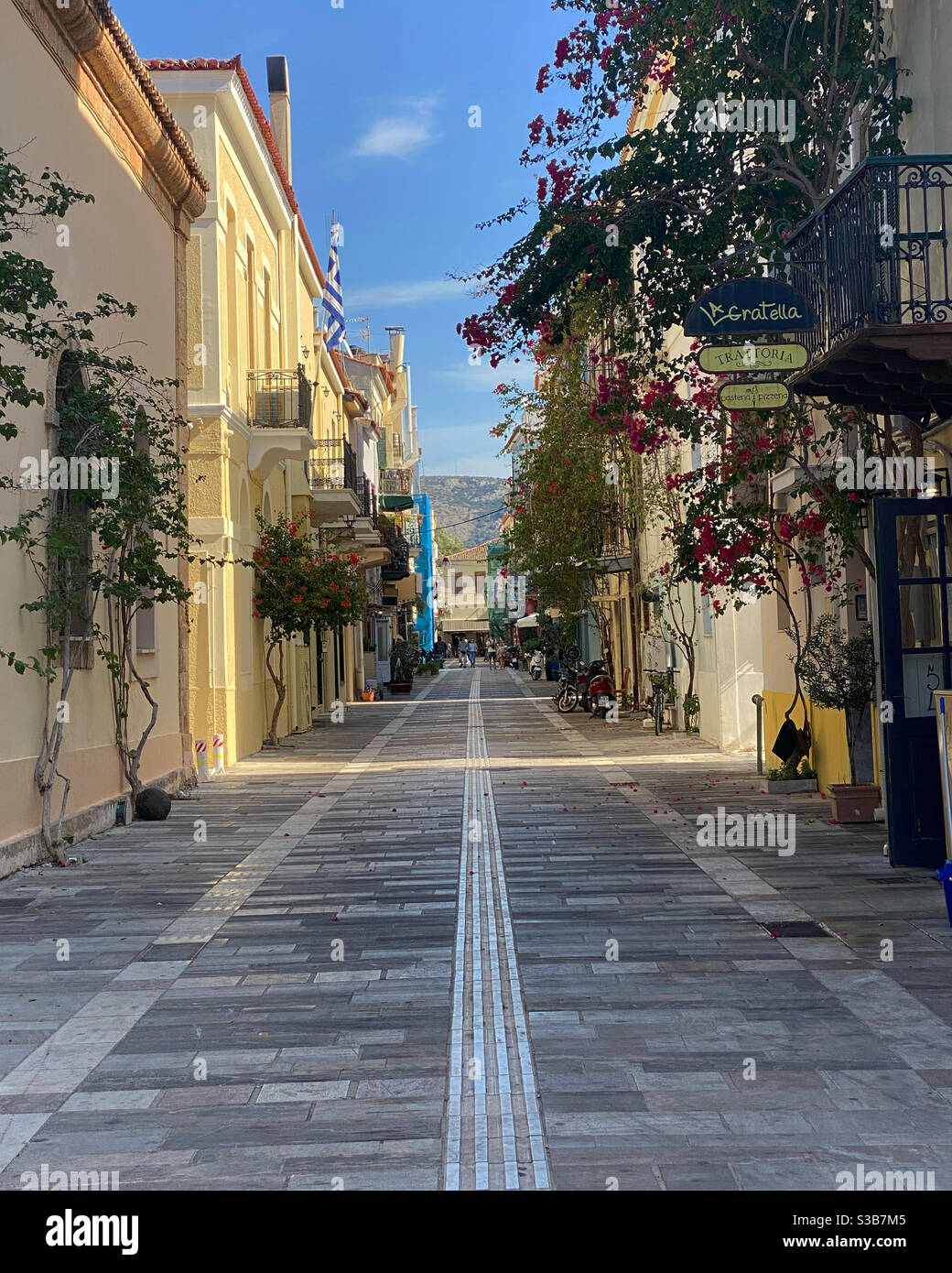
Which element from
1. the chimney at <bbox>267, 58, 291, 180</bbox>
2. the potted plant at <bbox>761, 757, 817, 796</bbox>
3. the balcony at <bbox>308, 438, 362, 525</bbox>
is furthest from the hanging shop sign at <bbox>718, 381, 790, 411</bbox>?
the chimney at <bbox>267, 58, 291, 180</bbox>

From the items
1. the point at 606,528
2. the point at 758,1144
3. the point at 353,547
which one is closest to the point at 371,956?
the point at 758,1144

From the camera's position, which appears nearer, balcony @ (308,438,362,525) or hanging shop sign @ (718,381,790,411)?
hanging shop sign @ (718,381,790,411)

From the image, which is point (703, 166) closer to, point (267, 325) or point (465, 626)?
point (267, 325)

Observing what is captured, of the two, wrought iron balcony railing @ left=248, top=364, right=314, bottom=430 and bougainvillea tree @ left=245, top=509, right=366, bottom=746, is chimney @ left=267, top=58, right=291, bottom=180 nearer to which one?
wrought iron balcony railing @ left=248, top=364, right=314, bottom=430

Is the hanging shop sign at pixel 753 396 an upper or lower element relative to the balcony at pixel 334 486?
lower

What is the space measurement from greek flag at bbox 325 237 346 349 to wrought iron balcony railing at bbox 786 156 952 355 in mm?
25008

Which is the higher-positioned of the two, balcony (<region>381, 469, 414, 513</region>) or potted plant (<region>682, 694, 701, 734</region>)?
balcony (<region>381, 469, 414, 513</region>)

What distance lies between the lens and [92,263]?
13.3 m

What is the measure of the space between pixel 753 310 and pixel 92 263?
23.4 ft

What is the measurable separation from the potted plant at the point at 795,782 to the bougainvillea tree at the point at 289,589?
10.3 m

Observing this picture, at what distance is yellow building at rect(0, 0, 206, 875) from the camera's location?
11.0 metres

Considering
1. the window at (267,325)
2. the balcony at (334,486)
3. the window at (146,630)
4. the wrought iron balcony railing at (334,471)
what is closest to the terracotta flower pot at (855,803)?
the window at (146,630)

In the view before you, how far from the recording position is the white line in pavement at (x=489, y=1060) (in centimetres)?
438

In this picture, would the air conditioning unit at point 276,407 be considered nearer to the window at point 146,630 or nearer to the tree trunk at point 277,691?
the tree trunk at point 277,691
